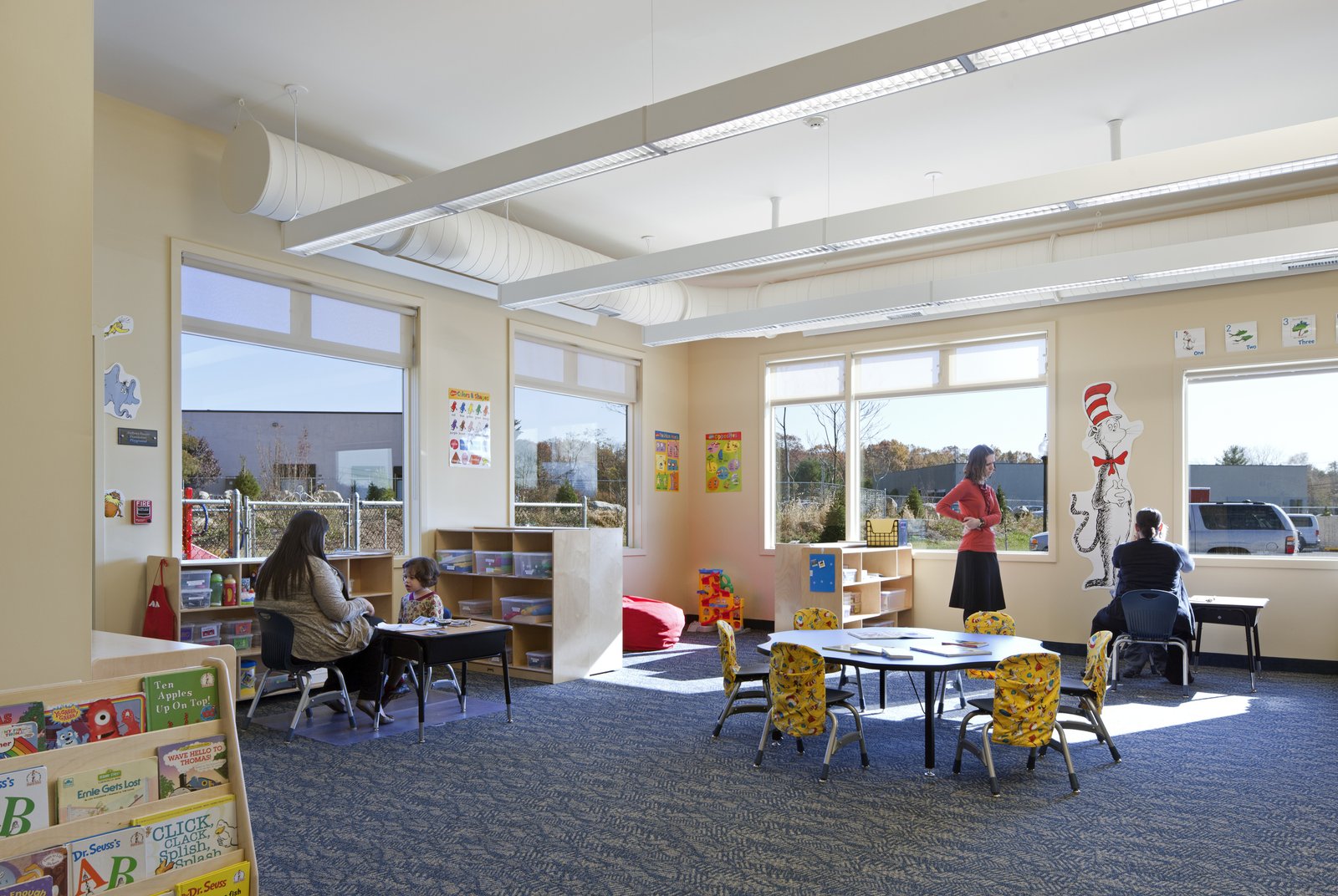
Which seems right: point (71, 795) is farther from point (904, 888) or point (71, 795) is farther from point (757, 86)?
point (757, 86)

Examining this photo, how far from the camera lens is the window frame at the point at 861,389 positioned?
30.1 feet

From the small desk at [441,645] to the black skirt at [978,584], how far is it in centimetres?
385

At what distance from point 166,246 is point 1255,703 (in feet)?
27.6

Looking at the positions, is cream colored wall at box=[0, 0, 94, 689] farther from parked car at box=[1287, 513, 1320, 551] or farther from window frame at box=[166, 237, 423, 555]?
parked car at box=[1287, 513, 1320, 551]

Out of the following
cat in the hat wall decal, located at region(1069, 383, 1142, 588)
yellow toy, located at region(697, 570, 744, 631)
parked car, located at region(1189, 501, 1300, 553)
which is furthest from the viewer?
yellow toy, located at region(697, 570, 744, 631)

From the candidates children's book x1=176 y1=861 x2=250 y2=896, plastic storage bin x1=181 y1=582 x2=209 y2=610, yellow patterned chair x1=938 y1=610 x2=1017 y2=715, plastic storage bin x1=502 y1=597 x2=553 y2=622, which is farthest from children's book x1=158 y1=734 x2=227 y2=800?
plastic storage bin x1=502 y1=597 x2=553 y2=622

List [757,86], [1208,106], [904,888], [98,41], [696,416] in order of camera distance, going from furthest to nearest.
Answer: [696,416] < [1208,106] < [98,41] < [757,86] < [904,888]

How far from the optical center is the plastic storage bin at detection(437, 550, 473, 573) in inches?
314

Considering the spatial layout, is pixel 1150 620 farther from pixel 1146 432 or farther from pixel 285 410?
pixel 285 410

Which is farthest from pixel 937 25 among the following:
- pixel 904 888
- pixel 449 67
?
pixel 904 888

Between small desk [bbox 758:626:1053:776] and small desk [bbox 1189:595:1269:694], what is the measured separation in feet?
8.75

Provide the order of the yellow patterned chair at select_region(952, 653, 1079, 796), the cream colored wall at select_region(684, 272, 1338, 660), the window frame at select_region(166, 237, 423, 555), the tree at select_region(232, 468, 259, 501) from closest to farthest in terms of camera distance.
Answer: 1. the yellow patterned chair at select_region(952, 653, 1079, 796)
2. the window frame at select_region(166, 237, 423, 555)
3. the tree at select_region(232, 468, 259, 501)
4. the cream colored wall at select_region(684, 272, 1338, 660)

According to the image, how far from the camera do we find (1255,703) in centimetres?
666

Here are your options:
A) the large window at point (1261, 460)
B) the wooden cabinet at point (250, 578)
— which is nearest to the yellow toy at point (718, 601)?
the wooden cabinet at point (250, 578)
